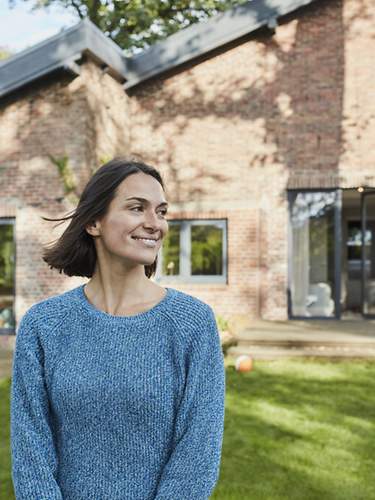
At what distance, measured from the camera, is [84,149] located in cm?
973

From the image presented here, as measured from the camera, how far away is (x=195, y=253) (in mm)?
11781

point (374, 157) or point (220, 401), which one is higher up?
point (374, 157)

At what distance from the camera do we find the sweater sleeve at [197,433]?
1498mm

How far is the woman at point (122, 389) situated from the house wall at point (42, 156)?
8.25 meters

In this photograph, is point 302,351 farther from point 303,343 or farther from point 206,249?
point 206,249

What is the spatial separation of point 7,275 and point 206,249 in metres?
3.91

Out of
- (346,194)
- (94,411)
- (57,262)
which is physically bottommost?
(94,411)

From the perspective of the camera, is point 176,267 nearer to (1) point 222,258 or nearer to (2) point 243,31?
(1) point 222,258

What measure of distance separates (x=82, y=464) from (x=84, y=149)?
8626mm

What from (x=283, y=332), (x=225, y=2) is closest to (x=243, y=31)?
(x=283, y=332)

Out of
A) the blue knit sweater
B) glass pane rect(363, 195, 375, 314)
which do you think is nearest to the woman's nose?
the blue knit sweater

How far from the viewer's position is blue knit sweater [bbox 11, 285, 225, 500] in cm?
152

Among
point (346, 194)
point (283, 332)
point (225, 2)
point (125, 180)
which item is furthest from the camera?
point (225, 2)

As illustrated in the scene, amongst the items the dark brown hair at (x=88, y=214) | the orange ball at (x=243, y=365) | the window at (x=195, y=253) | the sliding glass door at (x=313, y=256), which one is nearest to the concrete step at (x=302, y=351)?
the orange ball at (x=243, y=365)
